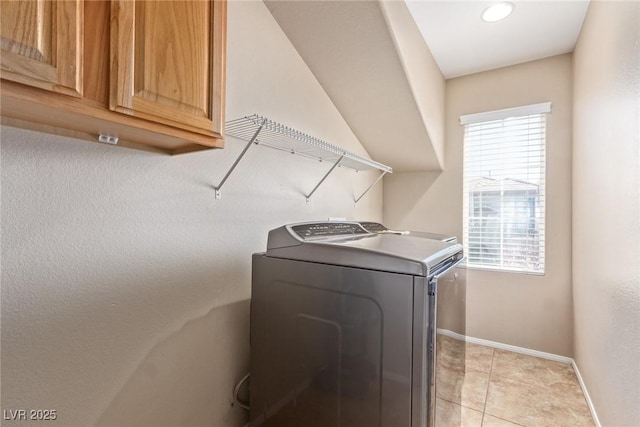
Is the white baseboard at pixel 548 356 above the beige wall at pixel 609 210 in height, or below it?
below

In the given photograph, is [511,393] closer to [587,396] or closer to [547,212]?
[587,396]

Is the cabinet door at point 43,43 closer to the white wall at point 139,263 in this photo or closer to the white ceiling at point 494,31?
the white wall at point 139,263

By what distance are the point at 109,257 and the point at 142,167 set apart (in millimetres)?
331

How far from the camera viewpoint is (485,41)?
238cm

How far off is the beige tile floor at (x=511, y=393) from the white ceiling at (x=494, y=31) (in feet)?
6.88

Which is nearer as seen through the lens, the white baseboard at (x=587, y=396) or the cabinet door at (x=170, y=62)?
the cabinet door at (x=170, y=62)

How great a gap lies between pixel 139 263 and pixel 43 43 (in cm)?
71

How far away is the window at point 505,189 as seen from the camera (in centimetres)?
261

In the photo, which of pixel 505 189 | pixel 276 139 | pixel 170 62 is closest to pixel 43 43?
pixel 170 62

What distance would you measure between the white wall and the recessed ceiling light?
140 cm

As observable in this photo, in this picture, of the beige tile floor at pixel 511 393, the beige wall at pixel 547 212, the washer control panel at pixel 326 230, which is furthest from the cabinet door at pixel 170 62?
the beige wall at pixel 547 212

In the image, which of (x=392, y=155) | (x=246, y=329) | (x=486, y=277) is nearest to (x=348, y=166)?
(x=392, y=155)

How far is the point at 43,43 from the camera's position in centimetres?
59

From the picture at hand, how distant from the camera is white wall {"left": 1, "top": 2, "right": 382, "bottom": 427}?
32.5 inches
